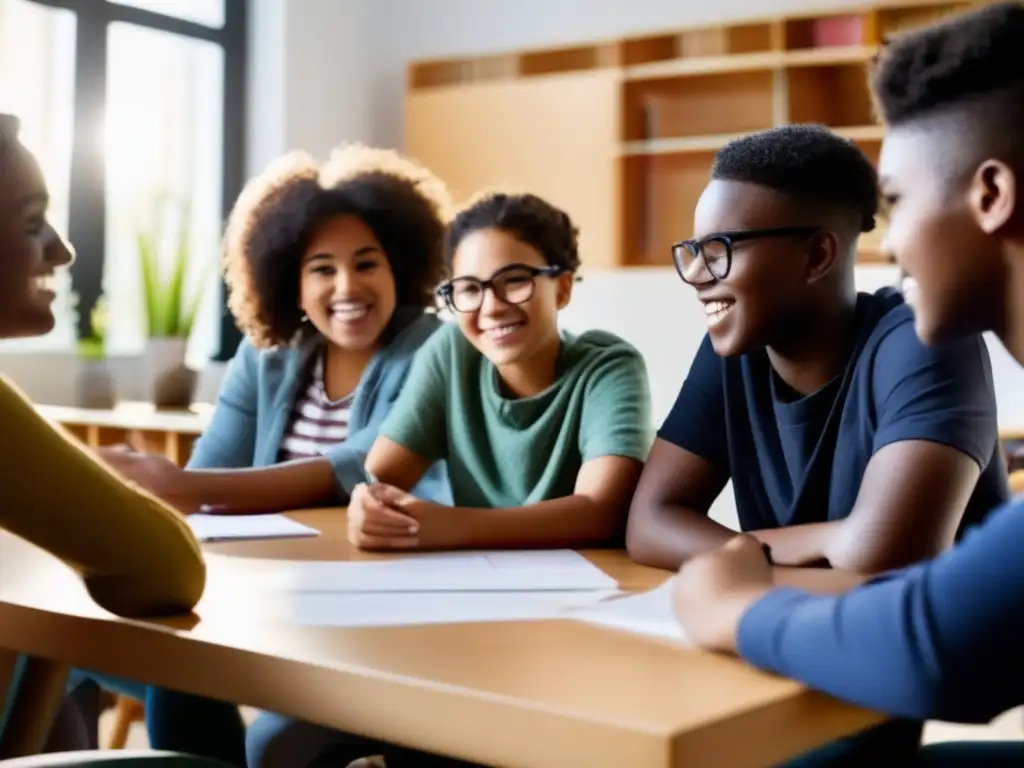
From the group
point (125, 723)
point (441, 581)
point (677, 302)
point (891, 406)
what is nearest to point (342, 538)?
point (441, 581)

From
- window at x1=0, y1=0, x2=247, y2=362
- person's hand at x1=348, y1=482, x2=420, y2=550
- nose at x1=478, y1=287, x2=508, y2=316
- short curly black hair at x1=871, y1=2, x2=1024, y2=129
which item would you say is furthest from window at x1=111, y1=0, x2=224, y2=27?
short curly black hair at x1=871, y1=2, x2=1024, y2=129

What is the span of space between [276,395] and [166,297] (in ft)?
6.97

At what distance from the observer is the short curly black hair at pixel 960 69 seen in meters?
0.90

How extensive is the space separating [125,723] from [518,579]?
5.48ft

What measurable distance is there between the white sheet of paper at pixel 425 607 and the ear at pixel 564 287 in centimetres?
73

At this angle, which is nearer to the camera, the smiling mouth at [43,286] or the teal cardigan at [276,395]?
the smiling mouth at [43,286]

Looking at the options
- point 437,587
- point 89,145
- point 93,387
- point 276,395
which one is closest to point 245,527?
point 437,587

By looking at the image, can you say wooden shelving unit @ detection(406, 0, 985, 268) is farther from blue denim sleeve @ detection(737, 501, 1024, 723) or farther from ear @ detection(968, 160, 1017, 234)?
blue denim sleeve @ detection(737, 501, 1024, 723)

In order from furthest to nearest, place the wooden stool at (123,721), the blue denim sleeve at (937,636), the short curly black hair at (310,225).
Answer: the wooden stool at (123,721) < the short curly black hair at (310,225) < the blue denim sleeve at (937,636)

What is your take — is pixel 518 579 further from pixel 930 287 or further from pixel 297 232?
pixel 297 232

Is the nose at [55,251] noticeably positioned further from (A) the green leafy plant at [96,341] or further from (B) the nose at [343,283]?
(A) the green leafy plant at [96,341]

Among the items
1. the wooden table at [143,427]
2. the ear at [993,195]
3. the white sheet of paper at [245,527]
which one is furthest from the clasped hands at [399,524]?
the wooden table at [143,427]

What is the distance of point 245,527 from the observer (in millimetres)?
1619

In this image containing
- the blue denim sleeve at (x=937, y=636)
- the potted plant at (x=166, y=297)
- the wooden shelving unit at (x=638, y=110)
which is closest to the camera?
the blue denim sleeve at (x=937, y=636)
